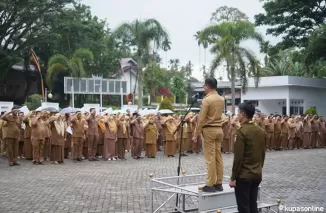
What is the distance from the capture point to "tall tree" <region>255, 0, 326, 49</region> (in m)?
25.0

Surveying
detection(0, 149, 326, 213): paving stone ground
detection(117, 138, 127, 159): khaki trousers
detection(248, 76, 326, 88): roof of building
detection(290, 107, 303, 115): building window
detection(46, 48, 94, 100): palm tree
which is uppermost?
detection(46, 48, 94, 100): palm tree

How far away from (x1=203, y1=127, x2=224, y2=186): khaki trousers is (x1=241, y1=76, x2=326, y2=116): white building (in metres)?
28.0

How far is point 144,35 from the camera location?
101 ft

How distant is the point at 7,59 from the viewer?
3369 centimetres

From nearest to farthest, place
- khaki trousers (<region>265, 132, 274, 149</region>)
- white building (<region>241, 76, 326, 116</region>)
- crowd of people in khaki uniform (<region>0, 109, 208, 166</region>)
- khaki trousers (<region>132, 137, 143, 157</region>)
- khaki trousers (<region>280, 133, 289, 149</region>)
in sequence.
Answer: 1. crowd of people in khaki uniform (<region>0, 109, 208, 166</region>)
2. khaki trousers (<region>132, 137, 143, 157</region>)
3. khaki trousers (<region>265, 132, 274, 149</region>)
4. khaki trousers (<region>280, 133, 289, 149</region>)
5. white building (<region>241, 76, 326, 116</region>)

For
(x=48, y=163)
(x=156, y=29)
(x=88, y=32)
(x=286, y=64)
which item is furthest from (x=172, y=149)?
(x=286, y=64)

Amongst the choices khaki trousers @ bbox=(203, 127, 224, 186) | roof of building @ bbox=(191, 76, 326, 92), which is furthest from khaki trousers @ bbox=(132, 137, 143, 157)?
roof of building @ bbox=(191, 76, 326, 92)

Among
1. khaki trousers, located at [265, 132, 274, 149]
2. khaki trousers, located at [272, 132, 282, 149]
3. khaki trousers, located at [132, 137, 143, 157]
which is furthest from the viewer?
khaki trousers, located at [272, 132, 282, 149]

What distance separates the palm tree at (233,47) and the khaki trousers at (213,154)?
21.0 meters

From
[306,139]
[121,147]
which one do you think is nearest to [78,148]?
[121,147]

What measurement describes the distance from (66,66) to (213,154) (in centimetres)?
2784

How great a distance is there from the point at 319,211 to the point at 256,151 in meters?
2.61

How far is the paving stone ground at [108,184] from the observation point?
8.28 meters

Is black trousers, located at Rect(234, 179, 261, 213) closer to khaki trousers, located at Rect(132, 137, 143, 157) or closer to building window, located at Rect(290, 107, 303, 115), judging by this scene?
khaki trousers, located at Rect(132, 137, 143, 157)
